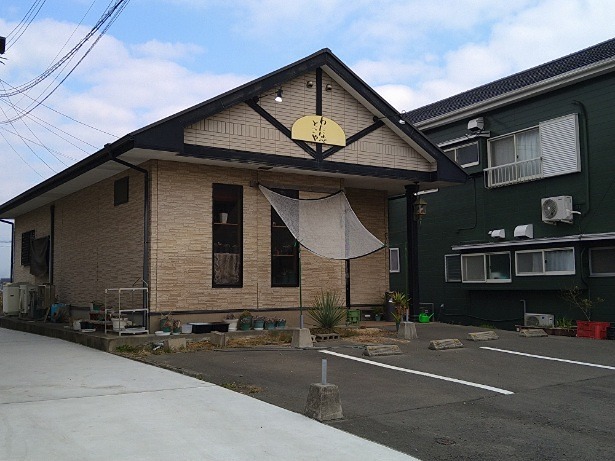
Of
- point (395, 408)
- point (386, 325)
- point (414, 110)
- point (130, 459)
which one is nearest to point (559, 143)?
point (386, 325)

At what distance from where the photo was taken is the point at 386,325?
598 inches

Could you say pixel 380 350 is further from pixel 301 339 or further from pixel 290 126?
pixel 290 126

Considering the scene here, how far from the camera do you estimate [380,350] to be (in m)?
10.7

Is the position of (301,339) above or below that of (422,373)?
above

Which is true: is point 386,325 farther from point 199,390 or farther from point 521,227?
point 199,390

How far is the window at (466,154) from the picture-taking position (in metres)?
19.1

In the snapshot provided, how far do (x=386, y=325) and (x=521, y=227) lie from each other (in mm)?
5218

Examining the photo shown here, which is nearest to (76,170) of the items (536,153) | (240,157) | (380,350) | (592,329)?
(240,157)

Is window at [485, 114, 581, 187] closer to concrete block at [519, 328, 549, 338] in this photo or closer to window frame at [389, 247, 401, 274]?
concrete block at [519, 328, 549, 338]

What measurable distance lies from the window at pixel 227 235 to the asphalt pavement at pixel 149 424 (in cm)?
432

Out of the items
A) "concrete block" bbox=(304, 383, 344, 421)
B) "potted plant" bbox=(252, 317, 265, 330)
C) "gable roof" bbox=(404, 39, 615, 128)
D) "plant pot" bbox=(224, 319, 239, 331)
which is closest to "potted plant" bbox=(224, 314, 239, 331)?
"plant pot" bbox=(224, 319, 239, 331)

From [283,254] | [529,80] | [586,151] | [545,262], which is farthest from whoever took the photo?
[529,80]

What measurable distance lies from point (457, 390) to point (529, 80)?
12.8 meters

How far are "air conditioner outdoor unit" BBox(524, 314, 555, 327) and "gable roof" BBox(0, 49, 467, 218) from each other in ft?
14.1
